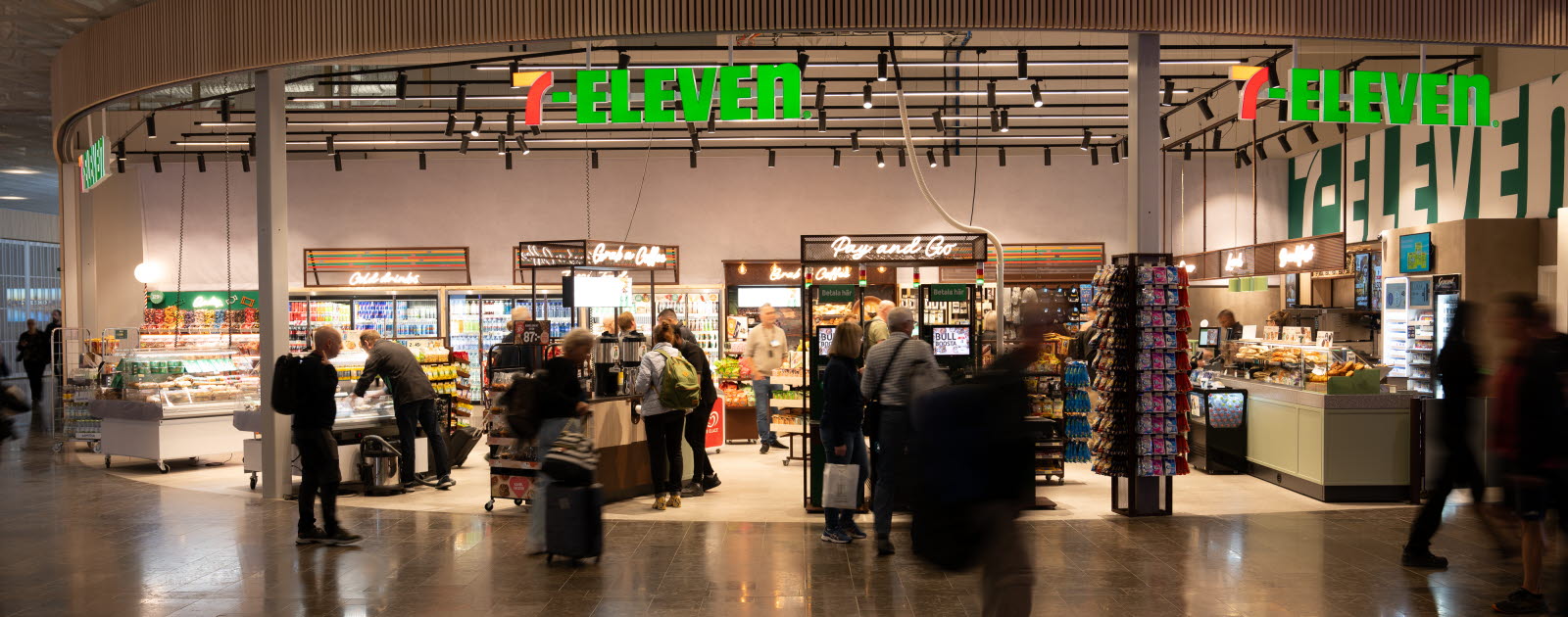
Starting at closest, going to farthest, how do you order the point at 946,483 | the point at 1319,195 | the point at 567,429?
1. the point at 946,483
2. the point at 567,429
3. the point at 1319,195

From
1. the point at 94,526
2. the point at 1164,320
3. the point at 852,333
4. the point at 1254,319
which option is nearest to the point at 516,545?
the point at 852,333

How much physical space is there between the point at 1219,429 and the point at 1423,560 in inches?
141

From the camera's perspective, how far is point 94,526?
7.35 metres

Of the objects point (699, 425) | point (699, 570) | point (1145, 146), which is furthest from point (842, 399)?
point (1145, 146)

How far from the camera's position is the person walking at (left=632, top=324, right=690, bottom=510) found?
784 centimetres

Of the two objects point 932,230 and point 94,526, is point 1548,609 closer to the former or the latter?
point 94,526

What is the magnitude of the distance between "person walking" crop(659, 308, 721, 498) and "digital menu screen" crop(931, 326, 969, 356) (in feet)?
6.46

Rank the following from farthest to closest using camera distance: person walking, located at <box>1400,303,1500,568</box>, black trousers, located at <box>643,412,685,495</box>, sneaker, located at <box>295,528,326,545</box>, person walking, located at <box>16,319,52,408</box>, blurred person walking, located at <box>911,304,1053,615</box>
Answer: person walking, located at <box>16,319,52,408</box>, black trousers, located at <box>643,412,685,495</box>, sneaker, located at <box>295,528,326,545</box>, person walking, located at <box>1400,303,1500,568</box>, blurred person walking, located at <box>911,304,1053,615</box>

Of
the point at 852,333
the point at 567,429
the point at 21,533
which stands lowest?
the point at 21,533

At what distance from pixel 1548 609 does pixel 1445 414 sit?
40.9 inches

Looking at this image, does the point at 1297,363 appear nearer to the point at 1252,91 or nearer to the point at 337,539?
the point at 1252,91

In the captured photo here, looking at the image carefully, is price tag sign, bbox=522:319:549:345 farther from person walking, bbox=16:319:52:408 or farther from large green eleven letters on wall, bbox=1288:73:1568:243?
person walking, bbox=16:319:52:408

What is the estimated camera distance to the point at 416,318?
52.2 ft

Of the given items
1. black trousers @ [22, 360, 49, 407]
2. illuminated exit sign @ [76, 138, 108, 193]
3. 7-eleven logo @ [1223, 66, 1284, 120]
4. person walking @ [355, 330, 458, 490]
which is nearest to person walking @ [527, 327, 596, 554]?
person walking @ [355, 330, 458, 490]
